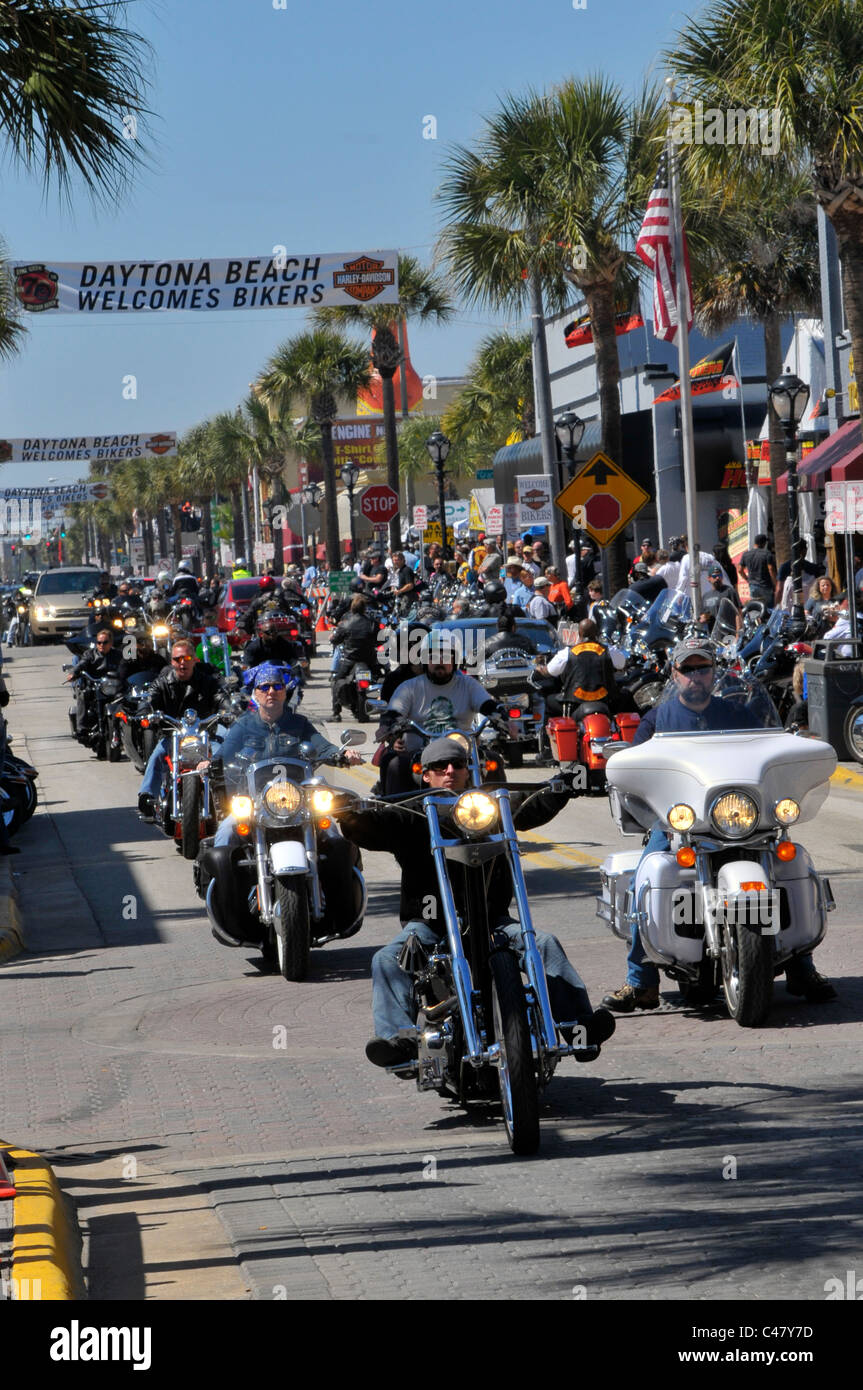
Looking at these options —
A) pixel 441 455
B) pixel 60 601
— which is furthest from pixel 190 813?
pixel 60 601

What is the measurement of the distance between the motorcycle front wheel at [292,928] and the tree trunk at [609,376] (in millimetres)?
19115

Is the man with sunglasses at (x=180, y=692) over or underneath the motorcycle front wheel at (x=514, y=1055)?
over

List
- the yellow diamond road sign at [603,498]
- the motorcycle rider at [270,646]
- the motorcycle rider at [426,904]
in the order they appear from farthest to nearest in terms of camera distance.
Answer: the yellow diamond road sign at [603,498] → the motorcycle rider at [270,646] → the motorcycle rider at [426,904]

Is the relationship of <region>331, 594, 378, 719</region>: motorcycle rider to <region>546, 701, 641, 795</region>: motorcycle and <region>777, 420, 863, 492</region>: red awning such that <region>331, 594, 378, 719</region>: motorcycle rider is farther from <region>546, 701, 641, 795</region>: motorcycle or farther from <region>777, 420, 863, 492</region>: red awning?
<region>777, 420, 863, 492</region>: red awning

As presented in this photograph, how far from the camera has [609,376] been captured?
30.4 m

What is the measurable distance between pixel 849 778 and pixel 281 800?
9.31 m

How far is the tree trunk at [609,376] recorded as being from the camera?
2955 cm

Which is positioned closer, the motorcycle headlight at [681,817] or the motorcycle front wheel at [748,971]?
the motorcycle front wheel at [748,971]

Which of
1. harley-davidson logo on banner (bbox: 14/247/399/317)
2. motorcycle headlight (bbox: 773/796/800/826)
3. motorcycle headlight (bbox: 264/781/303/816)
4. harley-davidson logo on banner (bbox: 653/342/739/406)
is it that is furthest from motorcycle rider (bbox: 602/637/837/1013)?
harley-davidson logo on banner (bbox: 653/342/739/406)

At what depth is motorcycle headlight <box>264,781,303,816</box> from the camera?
10227 mm

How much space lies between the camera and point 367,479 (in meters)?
110

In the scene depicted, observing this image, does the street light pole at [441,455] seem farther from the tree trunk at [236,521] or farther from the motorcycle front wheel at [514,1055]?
the tree trunk at [236,521]

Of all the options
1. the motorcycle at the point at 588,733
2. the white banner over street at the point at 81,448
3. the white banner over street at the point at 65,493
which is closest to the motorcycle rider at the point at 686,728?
the motorcycle at the point at 588,733
